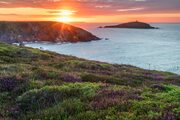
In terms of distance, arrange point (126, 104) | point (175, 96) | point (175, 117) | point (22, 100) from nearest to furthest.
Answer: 1. point (175, 117)
2. point (126, 104)
3. point (175, 96)
4. point (22, 100)

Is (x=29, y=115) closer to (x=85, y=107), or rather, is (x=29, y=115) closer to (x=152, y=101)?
(x=85, y=107)

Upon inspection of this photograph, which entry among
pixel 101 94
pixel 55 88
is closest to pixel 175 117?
pixel 101 94

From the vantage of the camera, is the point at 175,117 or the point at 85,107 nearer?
the point at 175,117

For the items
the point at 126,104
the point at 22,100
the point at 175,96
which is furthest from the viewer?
the point at 22,100

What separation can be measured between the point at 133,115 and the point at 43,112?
308 centimetres

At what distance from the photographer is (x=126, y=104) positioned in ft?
35.8

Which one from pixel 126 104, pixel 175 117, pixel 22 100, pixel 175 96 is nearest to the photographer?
pixel 175 117

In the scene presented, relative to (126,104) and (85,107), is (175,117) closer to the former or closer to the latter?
(126,104)

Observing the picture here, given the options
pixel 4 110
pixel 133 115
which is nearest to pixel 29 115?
pixel 4 110

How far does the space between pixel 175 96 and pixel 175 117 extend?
2760mm

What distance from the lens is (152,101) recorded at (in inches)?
437

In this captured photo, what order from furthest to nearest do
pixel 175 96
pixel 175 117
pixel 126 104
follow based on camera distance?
1. pixel 175 96
2. pixel 126 104
3. pixel 175 117

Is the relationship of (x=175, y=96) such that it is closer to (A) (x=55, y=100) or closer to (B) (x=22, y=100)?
(A) (x=55, y=100)

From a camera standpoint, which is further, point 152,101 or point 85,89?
point 85,89
